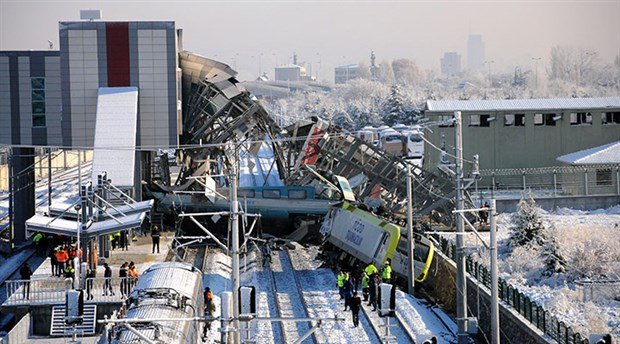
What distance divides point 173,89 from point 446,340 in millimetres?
24457

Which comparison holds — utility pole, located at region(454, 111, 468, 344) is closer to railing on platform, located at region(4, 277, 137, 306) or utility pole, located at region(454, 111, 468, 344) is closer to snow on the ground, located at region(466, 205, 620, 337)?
snow on the ground, located at region(466, 205, 620, 337)

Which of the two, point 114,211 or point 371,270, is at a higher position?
point 114,211

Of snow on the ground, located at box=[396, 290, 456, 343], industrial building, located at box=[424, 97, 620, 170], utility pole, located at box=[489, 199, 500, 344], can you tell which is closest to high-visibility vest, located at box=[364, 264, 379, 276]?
snow on the ground, located at box=[396, 290, 456, 343]

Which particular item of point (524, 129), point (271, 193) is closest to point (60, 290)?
point (271, 193)

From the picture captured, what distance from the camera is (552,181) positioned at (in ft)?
224

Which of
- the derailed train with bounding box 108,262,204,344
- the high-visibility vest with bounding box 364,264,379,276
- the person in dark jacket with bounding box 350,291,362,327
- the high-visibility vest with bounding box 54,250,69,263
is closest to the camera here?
the derailed train with bounding box 108,262,204,344

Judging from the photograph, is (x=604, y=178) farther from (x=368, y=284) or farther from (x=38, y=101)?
(x=38, y=101)

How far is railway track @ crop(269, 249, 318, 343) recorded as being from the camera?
34.6m

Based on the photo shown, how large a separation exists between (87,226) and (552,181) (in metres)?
37.7

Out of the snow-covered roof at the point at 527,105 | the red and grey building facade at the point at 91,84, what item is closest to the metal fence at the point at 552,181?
the snow-covered roof at the point at 527,105

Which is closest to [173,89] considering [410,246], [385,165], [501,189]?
[385,165]

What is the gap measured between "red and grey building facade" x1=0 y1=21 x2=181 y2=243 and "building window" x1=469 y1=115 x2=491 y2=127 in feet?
72.7

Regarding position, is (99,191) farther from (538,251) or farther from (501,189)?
(501,189)

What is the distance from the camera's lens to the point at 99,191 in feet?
140
